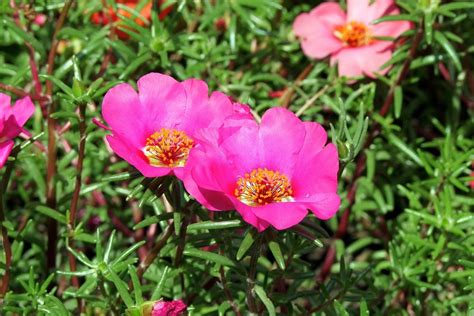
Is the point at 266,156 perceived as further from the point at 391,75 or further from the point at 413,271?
the point at 391,75

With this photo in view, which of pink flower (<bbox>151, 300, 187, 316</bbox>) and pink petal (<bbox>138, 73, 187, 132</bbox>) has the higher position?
pink petal (<bbox>138, 73, 187, 132</bbox>)

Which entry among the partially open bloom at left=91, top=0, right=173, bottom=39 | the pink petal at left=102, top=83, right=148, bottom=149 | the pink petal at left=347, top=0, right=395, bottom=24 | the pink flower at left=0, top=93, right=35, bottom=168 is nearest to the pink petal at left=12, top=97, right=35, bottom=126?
the pink flower at left=0, top=93, right=35, bottom=168

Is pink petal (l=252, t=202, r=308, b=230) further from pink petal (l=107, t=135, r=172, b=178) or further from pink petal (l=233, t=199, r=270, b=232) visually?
pink petal (l=107, t=135, r=172, b=178)

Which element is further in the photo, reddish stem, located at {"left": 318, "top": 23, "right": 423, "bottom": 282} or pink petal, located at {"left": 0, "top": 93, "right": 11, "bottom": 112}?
reddish stem, located at {"left": 318, "top": 23, "right": 423, "bottom": 282}

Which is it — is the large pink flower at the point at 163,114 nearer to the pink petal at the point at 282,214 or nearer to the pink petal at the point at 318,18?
the pink petal at the point at 282,214

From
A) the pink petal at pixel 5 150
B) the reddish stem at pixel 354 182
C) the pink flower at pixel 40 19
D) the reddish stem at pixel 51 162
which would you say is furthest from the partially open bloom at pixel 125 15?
the pink petal at pixel 5 150

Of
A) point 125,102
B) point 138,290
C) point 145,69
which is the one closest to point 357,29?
point 145,69
